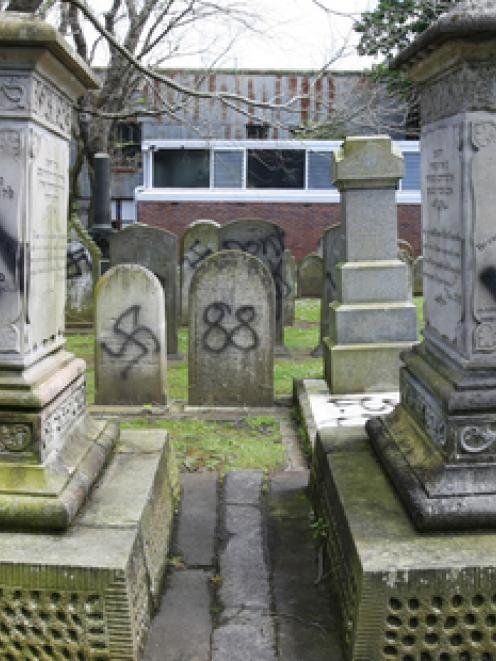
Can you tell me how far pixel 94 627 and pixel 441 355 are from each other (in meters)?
1.78

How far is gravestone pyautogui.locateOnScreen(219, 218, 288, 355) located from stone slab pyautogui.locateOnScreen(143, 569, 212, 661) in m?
6.63

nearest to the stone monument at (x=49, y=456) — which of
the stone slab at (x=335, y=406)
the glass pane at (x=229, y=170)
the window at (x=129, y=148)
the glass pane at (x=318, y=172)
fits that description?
the stone slab at (x=335, y=406)

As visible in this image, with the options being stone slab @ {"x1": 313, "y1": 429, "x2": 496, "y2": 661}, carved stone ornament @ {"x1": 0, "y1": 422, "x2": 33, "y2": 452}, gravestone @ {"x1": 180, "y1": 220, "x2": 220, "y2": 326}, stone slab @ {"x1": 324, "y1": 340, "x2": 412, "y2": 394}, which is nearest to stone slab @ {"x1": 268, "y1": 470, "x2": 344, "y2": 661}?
stone slab @ {"x1": 313, "y1": 429, "x2": 496, "y2": 661}

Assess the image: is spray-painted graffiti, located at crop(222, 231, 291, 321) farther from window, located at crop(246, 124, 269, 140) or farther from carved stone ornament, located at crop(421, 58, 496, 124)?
window, located at crop(246, 124, 269, 140)

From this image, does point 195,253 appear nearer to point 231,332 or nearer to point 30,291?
point 231,332

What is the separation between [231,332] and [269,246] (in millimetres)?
3482

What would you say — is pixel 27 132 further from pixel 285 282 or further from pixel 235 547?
pixel 285 282

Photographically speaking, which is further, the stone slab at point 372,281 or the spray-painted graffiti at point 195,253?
the spray-painted graffiti at point 195,253

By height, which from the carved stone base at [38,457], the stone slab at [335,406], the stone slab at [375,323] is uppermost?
the stone slab at [375,323]

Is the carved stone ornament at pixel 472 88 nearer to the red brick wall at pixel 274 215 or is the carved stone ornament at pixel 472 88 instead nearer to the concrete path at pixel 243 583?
the concrete path at pixel 243 583

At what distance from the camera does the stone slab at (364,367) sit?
21.7 feet

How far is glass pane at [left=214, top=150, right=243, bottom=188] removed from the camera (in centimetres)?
2425

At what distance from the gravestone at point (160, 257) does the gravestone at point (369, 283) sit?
3406mm

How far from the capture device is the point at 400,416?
3.88m
